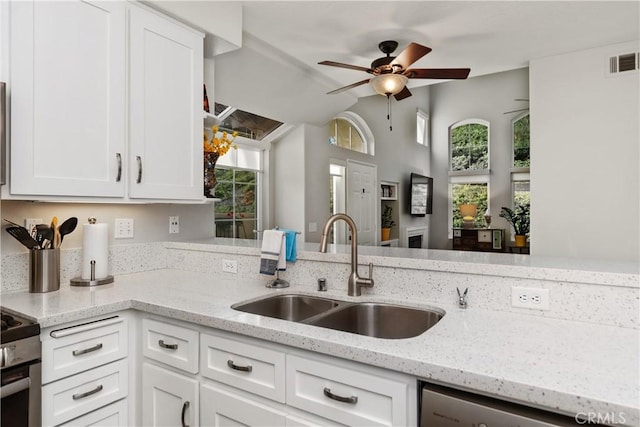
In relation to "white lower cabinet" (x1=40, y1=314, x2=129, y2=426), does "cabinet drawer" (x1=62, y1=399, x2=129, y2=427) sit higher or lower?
lower

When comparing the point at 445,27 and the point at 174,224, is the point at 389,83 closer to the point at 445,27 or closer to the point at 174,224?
the point at 445,27

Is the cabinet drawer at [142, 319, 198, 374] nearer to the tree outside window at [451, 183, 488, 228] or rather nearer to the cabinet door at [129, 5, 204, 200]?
the cabinet door at [129, 5, 204, 200]

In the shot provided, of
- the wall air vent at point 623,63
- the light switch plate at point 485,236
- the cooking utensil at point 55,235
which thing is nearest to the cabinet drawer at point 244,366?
the cooking utensil at point 55,235

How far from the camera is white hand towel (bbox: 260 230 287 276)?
72.0 inches

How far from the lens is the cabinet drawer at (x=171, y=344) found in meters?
1.46

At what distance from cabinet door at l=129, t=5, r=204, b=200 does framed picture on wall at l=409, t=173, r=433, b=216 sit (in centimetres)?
581

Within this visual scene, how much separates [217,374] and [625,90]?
3.84 meters

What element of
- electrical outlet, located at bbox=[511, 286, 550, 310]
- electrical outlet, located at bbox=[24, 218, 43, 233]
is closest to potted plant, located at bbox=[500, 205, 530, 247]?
electrical outlet, located at bbox=[511, 286, 550, 310]

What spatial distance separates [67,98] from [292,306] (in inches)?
53.1

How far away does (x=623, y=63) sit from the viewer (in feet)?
10.4

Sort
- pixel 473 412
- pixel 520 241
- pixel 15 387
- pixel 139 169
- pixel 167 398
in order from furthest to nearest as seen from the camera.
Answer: pixel 520 241
pixel 139 169
pixel 167 398
pixel 15 387
pixel 473 412

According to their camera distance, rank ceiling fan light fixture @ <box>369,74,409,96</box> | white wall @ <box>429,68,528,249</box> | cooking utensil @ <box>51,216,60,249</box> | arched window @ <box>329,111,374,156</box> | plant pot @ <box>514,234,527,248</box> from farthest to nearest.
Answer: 1. white wall @ <box>429,68,528,249</box>
2. plant pot @ <box>514,234,527,248</box>
3. arched window @ <box>329,111,374,156</box>
4. ceiling fan light fixture @ <box>369,74,409,96</box>
5. cooking utensil @ <box>51,216,60,249</box>

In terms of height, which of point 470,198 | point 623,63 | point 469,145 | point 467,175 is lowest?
point 470,198

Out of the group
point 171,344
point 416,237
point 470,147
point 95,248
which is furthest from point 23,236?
point 470,147
